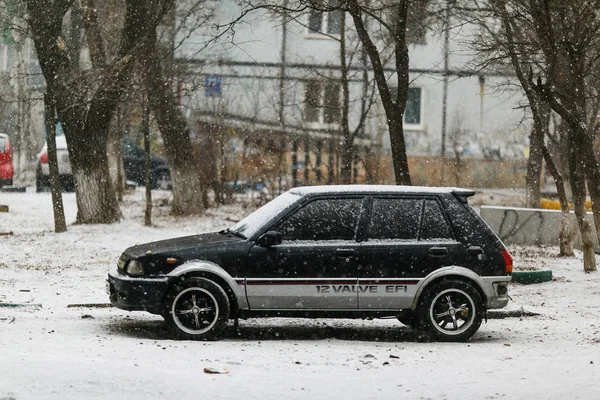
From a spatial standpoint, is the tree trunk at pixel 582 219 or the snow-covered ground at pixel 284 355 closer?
the snow-covered ground at pixel 284 355

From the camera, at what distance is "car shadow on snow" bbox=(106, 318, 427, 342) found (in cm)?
1098

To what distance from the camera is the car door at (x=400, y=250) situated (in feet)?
35.1

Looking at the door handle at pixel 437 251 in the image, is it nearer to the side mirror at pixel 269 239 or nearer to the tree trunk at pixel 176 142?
the side mirror at pixel 269 239

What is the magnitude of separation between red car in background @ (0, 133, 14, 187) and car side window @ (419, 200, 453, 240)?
25984 mm

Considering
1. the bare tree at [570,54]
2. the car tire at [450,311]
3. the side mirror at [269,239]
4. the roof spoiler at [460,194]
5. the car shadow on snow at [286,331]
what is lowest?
the car shadow on snow at [286,331]

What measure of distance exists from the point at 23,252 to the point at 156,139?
23757 mm

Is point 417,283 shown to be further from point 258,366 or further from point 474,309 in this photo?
point 258,366

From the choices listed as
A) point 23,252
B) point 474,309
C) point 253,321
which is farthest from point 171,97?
point 474,309

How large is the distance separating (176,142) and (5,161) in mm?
9759

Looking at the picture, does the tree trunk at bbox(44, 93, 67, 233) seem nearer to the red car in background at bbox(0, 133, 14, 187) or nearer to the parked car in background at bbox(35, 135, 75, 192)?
the parked car in background at bbox(35, 135, 75, 192)


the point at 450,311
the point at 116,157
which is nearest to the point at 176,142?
the point at 116,157

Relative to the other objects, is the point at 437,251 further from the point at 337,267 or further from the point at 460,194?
the point at 337,267

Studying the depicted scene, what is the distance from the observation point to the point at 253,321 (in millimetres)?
12086

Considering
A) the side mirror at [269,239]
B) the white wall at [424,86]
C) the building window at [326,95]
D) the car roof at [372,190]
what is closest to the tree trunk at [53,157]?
the car roof at [372,190]
